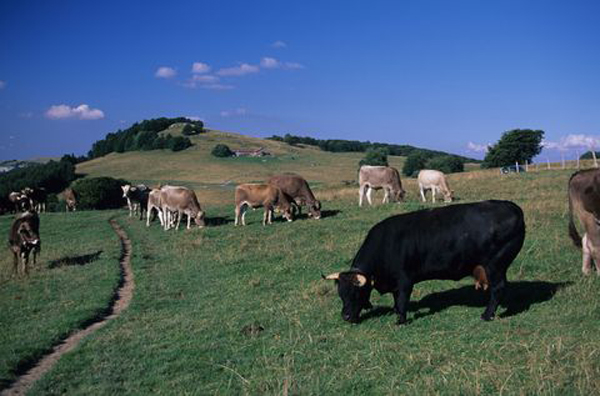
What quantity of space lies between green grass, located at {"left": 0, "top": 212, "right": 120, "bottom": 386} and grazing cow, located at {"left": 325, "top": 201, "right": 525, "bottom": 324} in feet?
18.3

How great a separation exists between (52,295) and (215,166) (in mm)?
88084

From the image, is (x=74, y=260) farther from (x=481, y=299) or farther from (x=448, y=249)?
(x=448, y=249)

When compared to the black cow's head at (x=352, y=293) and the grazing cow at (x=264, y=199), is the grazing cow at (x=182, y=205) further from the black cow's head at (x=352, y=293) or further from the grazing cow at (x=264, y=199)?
the black cow's head at (x=352, y=293)

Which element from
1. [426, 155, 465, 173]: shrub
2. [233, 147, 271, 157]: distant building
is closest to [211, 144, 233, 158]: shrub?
[233, 147, 271, 157]: distant building

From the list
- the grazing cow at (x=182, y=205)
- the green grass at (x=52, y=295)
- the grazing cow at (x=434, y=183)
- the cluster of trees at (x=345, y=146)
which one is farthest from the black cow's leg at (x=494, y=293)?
the cluster of trees at (x=345, y=146)

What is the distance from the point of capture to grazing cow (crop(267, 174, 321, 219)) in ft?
90.3

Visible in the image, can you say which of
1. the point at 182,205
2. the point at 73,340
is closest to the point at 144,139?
the point at 182,205

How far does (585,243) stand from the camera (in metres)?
11.0

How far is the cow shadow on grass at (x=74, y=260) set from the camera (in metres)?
19.4

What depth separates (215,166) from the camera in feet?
333

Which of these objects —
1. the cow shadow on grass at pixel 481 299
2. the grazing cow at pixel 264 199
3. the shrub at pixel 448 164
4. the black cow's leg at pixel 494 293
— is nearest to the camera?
the black cow's leg at pixel 494 293

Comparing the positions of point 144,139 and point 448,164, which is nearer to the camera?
point 448,164

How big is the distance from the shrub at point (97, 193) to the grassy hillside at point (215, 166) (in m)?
22.4

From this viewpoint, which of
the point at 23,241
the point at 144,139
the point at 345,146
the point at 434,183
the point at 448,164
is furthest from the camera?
the point at 345,146
